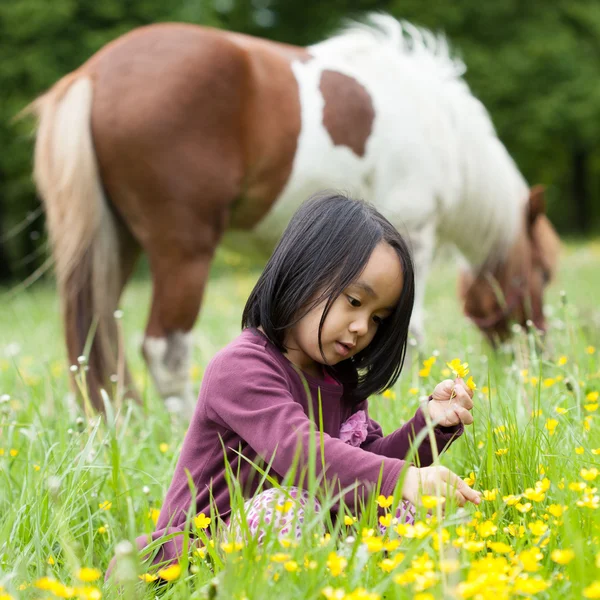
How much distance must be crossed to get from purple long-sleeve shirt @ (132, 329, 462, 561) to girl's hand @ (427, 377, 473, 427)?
0.29 feet

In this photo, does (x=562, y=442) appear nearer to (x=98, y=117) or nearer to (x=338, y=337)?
(x=338, y=337)

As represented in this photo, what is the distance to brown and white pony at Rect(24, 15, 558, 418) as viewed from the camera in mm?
3400

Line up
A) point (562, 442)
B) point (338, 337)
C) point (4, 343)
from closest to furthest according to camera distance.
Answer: point (338, 337)
point (562, 442)
point (4, 343)

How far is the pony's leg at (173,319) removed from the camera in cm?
343

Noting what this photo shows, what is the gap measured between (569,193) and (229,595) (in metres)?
27.3

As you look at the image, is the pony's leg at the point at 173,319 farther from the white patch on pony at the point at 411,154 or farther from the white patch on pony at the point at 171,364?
the white patch on pony at the point at 411,154

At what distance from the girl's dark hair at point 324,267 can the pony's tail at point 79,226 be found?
1.67 meters

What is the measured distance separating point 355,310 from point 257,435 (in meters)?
0.37

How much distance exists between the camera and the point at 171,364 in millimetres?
3541

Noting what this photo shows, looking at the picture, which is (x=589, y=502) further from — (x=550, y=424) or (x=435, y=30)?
(x=435, y=30)

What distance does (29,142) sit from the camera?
624 inches

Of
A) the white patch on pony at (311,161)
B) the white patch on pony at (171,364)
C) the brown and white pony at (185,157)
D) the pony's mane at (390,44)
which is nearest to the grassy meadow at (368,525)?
the white patch on pony at (171,364)

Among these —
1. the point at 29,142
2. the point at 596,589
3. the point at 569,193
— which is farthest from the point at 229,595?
the point at 569,193

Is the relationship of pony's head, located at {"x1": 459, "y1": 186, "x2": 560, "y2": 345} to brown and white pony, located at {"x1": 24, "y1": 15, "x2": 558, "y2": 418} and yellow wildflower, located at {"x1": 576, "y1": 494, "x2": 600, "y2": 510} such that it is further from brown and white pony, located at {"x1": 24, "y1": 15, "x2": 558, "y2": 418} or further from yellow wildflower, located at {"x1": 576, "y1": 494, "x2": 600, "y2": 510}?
yellow wildflower, located at {"x1": 576, "y1": 494, "x2": 600, "y2": 510}
